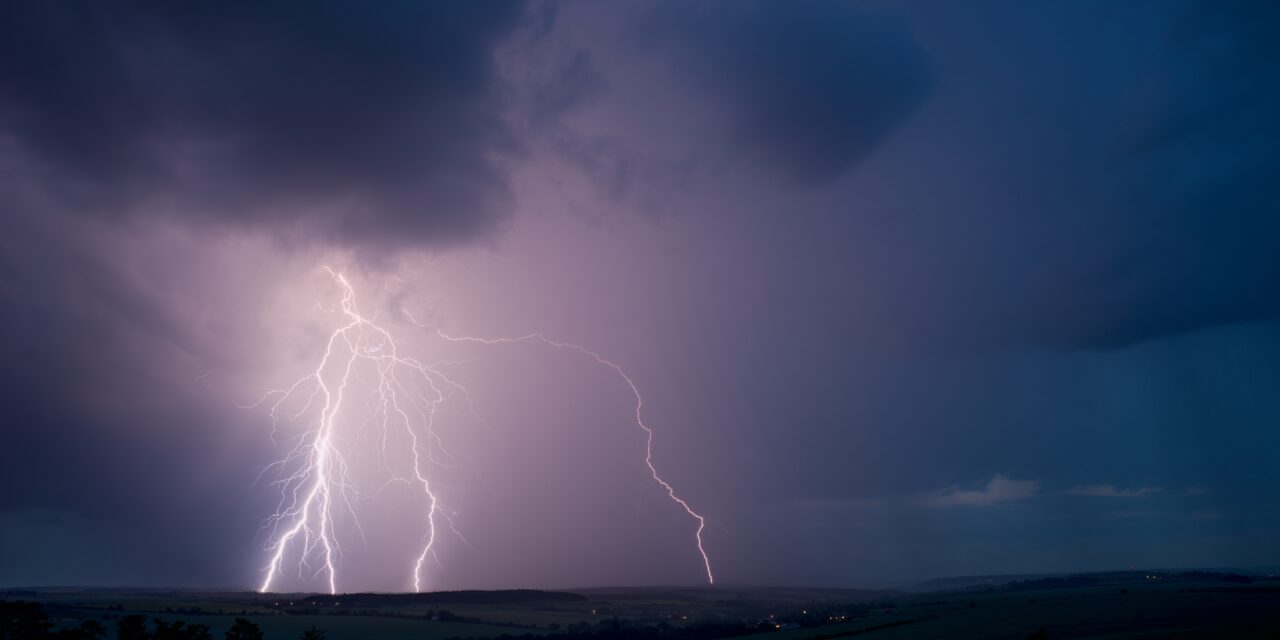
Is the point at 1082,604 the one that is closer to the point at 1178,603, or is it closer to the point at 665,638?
the point at 1178,603

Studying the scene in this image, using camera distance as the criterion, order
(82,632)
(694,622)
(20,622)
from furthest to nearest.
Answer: (694,622), (82,632), (20,622)

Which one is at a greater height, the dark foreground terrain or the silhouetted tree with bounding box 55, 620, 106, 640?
the silhouetted tree with bounding box 55, 620, 106, 640

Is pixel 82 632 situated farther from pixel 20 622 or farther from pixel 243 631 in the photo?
pixel 243 631

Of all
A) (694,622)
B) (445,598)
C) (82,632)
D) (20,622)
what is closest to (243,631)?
(82,632)

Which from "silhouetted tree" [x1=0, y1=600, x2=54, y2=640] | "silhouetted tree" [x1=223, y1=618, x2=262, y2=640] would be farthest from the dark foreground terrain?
"silhouetted tree" [x1=223, y1=618, x2=262, y2=640]

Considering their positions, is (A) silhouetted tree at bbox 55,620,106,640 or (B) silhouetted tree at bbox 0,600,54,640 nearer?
(A) silhouetted tree at bbox 55,620,106,640

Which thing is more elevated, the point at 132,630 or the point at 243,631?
the point at 132,630

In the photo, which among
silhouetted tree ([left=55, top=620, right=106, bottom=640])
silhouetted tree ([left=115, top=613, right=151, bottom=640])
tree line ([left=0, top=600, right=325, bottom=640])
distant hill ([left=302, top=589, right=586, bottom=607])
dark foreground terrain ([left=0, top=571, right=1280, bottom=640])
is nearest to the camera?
silhouetted tree ([left=55, top=620, right=106, bottom=640])

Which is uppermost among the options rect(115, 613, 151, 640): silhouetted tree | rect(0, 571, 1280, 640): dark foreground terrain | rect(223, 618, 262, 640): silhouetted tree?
rect(115, 613, 151, 640): silhouetted tree

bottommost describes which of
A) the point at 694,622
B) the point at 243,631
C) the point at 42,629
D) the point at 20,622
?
the point at 694,622

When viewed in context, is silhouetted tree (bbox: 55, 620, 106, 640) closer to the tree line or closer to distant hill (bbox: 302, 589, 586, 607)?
the tree line

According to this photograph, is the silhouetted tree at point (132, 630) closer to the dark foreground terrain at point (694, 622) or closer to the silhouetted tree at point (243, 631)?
the dark foreground terrain at point (694, 622)

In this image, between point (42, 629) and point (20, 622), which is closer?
point (20, 622)

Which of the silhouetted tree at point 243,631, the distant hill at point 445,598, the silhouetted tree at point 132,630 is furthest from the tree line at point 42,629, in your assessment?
the distant hill at point 445,598
